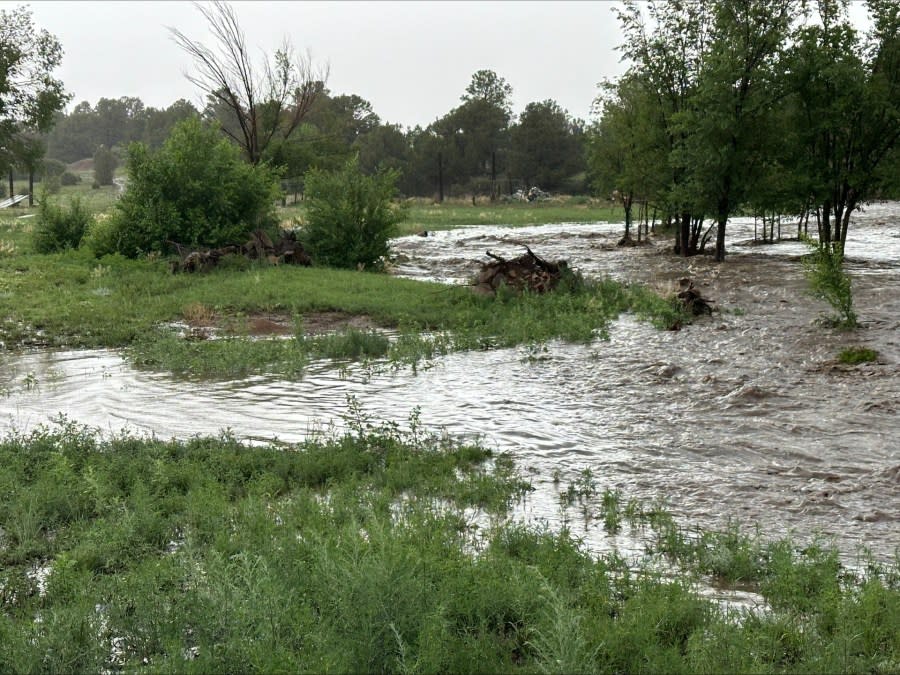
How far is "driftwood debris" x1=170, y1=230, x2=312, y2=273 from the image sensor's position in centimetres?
2066

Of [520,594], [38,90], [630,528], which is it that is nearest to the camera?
[520,594]

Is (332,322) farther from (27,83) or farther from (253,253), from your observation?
(27,83)

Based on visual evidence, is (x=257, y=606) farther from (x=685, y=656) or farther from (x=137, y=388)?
(x=137, y=388)

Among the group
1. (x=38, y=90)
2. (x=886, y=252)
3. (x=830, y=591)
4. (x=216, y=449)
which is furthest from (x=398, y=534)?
(x=38, y=90)

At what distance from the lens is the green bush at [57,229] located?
25156mm

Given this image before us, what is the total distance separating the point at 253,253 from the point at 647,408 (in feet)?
49.4

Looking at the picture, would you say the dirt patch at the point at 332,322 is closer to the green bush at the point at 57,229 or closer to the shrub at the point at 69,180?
the green bush at the point at 57,229

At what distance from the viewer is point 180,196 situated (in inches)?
890

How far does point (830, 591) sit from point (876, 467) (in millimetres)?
3445

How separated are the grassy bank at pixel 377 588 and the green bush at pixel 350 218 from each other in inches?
661

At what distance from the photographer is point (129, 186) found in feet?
76.0

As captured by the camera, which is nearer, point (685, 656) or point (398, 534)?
point (685, 656)

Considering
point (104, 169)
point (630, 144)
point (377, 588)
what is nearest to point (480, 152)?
point (104, 169)

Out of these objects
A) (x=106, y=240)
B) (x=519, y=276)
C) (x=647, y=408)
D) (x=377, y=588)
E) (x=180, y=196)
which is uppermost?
(x=180, y=196)
